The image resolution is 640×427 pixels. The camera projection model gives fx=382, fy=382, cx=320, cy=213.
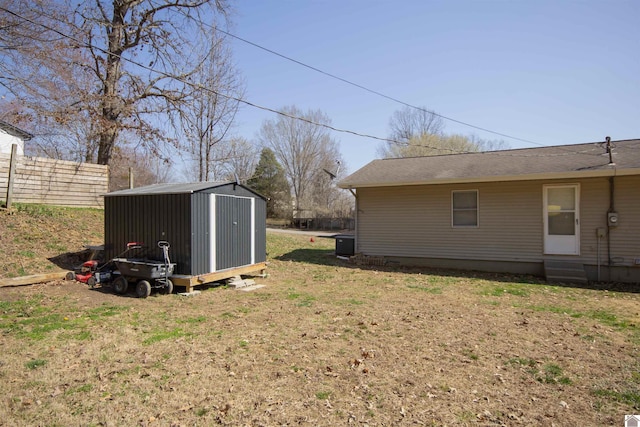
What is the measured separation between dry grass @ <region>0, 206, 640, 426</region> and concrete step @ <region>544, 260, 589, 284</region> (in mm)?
2024

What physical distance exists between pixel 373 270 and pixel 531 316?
5576 millimetres

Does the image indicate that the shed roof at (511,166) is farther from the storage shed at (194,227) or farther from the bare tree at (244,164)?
the bare tree at (244,164)

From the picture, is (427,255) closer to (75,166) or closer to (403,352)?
(403,352)

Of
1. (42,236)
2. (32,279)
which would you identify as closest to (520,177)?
(32,279)

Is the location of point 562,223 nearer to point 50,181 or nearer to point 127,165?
point 50,181

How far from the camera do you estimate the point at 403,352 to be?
4590 mm

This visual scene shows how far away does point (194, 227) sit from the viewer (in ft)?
26.2

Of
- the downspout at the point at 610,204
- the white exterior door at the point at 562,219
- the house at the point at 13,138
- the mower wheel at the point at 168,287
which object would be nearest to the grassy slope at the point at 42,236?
the mower wheel at the point at 168,287

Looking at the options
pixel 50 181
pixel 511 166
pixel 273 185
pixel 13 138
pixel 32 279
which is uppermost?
pixel 13 138

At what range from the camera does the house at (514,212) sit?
31.9 feet

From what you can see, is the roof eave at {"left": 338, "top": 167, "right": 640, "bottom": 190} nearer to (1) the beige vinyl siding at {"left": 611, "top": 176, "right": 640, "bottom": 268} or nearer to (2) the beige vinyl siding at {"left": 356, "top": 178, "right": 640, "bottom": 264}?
(2) the beige vinyl siding at {"left": 356, "top": 178, "right": 640, "bottom": 264}

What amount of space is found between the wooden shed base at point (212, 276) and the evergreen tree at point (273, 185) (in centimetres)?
2749

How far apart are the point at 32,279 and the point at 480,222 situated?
1131 centimetres

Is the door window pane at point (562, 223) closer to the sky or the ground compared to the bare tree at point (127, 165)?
closer to the ground
